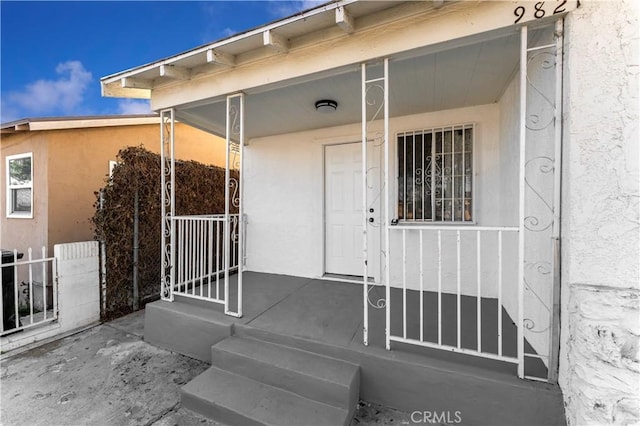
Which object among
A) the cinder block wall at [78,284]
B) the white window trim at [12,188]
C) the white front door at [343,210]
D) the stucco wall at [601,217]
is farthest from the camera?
the white window trim at [12,188]

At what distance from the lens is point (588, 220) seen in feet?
5.30

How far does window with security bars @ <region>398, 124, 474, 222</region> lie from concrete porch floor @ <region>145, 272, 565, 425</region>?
1278 mm

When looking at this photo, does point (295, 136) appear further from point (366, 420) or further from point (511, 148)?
point (366, 420)

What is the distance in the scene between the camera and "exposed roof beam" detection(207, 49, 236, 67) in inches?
102

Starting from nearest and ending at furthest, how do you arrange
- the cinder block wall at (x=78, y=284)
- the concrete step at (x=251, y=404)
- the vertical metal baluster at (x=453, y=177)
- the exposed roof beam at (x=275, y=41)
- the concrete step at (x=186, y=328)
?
the concrete step at (x=251, y=404) < the exposed roof beam at (x=275, y=41) < the concrete step at (x=186, y=328) < the cinder block wall at (x=78, y=284) < the vertical metal baluster at (x=453, y=177)

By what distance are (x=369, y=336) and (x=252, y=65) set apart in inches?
111

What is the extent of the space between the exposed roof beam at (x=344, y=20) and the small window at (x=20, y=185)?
282 inches

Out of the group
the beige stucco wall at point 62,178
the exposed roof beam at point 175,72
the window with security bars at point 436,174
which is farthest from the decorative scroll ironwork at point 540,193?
the beige stucco wall at point 62,178

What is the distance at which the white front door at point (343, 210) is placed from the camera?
13.8 feet

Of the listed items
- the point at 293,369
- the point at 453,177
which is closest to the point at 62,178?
the point at 293,369

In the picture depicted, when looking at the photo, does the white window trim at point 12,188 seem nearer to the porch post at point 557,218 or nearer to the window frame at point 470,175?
the window frame at point 470,175

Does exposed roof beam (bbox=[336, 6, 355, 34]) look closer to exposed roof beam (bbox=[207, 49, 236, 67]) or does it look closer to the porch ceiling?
the porch ceiling

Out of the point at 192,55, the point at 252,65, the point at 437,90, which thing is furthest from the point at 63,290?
the point at 437,90

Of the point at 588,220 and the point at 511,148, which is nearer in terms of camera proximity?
the point at 588,220
